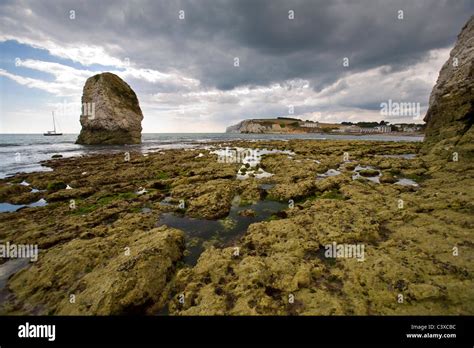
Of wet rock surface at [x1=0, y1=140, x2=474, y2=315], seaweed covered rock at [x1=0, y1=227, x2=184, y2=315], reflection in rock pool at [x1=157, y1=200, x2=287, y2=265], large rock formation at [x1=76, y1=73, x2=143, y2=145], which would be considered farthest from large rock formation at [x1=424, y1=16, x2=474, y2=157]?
large rock formation at [x1=76, y1=73, x2=143, y2=145]

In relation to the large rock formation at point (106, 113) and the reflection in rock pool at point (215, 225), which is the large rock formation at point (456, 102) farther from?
the large rock formation at point (106, 113)

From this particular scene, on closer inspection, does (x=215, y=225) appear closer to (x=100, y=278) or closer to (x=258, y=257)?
(x=258, y=257)

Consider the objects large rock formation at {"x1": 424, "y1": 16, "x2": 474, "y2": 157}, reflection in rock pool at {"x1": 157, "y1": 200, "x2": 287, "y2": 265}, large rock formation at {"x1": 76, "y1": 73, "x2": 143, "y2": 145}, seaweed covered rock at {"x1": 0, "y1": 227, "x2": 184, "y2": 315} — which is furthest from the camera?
large rock formation at {"x1": 76, "y1": 73, "x2": 143, "y2": 145}

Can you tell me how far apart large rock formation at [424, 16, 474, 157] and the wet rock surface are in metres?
13.5

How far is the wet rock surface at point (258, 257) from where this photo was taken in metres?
7.06

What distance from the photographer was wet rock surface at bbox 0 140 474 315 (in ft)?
23.2

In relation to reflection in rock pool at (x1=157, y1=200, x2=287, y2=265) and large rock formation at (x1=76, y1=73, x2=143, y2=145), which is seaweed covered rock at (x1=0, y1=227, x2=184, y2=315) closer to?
reflection in rock pool at (x1=157, y1=200, x2=287, y2=265)

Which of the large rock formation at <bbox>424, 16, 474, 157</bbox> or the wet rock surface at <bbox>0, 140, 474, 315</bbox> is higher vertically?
the large rock formation at <bbox>424, 16, 474, 157</bbox>

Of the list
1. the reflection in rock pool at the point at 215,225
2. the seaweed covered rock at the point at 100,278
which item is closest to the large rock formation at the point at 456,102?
the reflection in rock pool at the point at 215,225

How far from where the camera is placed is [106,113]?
8825 cm

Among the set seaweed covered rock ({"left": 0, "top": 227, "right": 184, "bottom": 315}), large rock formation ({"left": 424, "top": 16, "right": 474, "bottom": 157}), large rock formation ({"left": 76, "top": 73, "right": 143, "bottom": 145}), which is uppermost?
large rock formation ({"left": 76, "top": 73, "right": 143, "bottom": 145})
